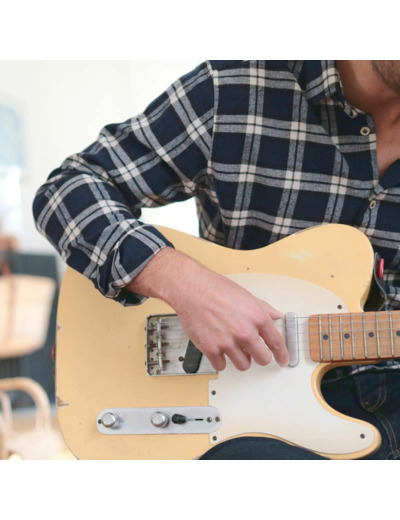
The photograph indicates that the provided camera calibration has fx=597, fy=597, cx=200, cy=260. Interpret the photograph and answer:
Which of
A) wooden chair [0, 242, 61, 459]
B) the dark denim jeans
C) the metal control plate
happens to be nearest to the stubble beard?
the dark denim jeans

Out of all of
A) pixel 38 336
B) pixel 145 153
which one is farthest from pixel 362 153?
pixel 38 336

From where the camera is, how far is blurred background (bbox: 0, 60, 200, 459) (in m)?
3.07

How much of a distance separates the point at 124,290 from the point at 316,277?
0.30 meters

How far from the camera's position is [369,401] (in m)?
0.97

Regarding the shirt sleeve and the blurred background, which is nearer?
the shirt sleeve

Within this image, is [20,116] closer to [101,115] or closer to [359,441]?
[101,115]

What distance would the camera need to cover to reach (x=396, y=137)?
1000 millimetres

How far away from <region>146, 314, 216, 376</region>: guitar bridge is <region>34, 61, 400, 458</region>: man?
7cm

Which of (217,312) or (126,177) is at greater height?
(126,177)

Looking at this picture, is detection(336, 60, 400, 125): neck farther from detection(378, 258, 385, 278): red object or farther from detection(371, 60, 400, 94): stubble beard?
detection(378, 258, 385, 278): red object

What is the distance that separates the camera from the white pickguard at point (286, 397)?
0.85m

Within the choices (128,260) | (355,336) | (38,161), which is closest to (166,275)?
(128,260)

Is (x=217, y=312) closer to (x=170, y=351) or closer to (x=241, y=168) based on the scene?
(x=170, y=351)

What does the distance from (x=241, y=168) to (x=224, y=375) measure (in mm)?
353
